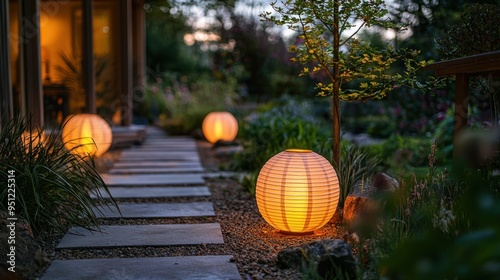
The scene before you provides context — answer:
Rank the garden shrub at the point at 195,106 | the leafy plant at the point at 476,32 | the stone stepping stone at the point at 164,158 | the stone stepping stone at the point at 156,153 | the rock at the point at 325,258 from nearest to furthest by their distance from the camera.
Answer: the rock at the point at 325,258
the leafy plant at the point at 476,32
the stone stepping stone at the point at 164,158
the stone stepping stone at the point at 156,153
the garden shrub at the point at 195,106

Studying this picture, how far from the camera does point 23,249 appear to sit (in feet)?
8.75

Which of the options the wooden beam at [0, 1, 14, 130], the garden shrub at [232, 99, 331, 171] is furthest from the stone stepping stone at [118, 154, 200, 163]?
the wooden beam at [0, 1, 14, 130]

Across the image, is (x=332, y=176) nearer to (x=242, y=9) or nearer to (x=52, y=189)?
(x=52, y=189)

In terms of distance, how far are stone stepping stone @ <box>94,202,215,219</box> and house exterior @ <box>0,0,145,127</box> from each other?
8.66ft

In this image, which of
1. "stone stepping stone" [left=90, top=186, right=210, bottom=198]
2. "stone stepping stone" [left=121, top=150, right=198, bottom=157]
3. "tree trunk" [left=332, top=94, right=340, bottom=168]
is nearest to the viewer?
"tree trunk" [left=332, top=94, right=340, bottom=168]

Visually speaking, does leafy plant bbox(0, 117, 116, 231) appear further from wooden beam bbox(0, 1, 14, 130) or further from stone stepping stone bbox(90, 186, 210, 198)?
wooden beam bbox(0, 1, 14, 130)

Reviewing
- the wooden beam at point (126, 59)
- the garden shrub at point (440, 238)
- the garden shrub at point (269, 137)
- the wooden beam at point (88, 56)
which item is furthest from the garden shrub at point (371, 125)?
the garden shrub at point (440, 238)

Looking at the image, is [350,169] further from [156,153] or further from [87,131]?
[156,153]

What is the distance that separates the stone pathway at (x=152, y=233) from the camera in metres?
2.69

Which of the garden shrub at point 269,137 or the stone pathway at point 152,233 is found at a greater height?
the garden shrub at point 269,137

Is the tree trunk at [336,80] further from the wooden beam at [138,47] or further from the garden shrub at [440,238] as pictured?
the wooden beam at [138,47]

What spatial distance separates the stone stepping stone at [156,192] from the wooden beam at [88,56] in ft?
9.75

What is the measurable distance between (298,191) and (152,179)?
2.72m

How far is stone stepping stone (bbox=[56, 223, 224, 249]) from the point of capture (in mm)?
3193
